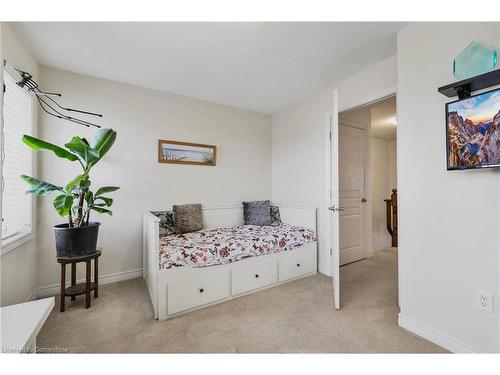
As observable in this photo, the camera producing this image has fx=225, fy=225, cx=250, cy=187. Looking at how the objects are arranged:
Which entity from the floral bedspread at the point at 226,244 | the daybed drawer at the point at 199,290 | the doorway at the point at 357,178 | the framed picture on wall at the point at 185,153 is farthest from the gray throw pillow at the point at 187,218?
the doorway at the point at 357,178

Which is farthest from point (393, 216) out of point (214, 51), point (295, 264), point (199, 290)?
point (214, 51)

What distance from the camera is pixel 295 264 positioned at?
2.66 metres

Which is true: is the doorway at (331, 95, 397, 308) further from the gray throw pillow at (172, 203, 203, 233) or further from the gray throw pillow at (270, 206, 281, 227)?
the gray throw pillow at (172, 203, 203, 233)

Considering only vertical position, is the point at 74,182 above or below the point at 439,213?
above

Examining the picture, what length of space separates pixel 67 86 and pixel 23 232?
1523 mm

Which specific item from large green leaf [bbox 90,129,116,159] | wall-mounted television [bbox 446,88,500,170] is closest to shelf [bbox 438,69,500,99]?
wall-mounted television [bbox 446,88,500,170]

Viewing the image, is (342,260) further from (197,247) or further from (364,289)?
(197,247)

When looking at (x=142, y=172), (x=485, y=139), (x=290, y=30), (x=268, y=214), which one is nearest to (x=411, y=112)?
(x=485, y=139)

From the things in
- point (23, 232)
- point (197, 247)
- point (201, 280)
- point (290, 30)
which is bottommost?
point (201, 280)

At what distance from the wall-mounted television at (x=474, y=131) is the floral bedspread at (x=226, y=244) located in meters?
1.65

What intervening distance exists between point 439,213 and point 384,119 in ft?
8.83

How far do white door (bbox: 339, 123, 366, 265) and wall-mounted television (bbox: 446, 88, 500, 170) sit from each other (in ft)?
5.63

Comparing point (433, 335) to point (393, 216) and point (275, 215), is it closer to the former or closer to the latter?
point (275, 215)

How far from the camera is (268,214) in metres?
3.25
